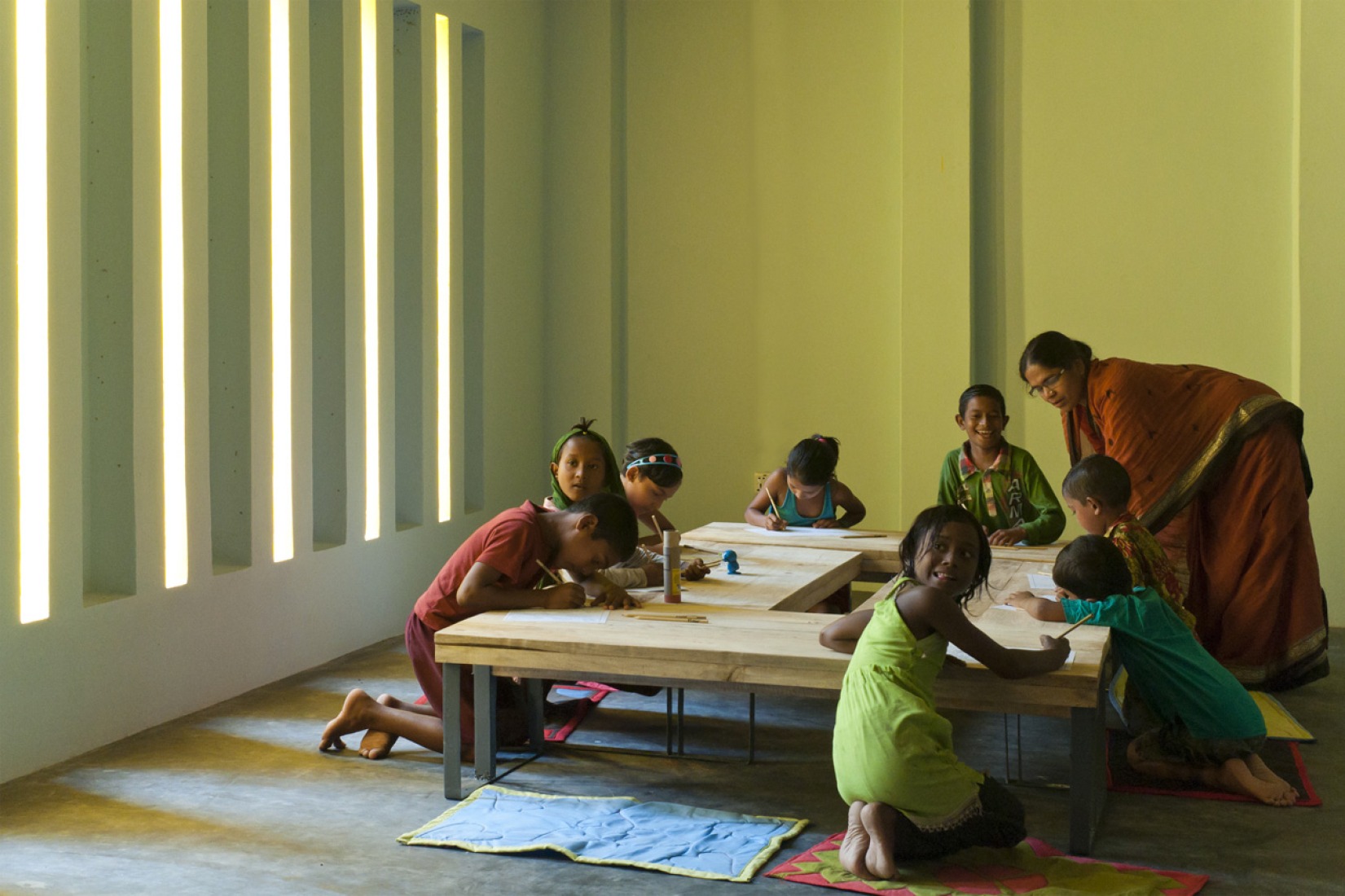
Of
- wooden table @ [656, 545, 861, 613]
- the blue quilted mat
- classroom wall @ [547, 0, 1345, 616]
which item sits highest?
classroom wall @ [547, 0, 1345, 616]

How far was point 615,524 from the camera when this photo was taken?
364cm

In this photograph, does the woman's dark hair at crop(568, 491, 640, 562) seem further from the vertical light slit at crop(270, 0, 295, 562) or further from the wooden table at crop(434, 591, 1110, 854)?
the vertical light slit at crop(270, 0, 295, 562)

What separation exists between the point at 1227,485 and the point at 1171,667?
5.47 feet

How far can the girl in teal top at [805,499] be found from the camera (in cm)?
548

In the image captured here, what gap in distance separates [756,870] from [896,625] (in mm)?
669

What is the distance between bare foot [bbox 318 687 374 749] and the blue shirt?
2116 mm

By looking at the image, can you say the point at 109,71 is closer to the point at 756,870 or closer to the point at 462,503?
the point at 462,503

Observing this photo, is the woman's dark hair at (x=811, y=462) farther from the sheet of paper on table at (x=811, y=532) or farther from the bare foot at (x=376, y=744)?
the bare foot at (x=376, y=744)

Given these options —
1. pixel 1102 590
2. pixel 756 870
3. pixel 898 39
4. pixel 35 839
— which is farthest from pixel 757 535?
pixel 898 39

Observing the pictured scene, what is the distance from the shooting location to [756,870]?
10.0ft

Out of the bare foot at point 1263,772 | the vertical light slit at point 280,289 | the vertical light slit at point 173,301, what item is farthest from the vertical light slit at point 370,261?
the bare foot at point 1263,772

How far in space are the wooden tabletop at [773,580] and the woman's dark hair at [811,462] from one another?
478 millimetres

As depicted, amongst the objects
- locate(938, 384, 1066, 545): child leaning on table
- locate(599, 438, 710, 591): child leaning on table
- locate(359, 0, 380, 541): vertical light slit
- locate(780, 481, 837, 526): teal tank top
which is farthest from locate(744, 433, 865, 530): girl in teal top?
locate(359, 0, 380, 541): vertical light slit

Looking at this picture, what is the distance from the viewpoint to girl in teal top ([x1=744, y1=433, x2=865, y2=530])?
548cm
